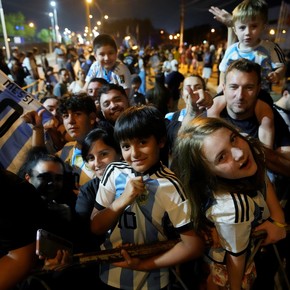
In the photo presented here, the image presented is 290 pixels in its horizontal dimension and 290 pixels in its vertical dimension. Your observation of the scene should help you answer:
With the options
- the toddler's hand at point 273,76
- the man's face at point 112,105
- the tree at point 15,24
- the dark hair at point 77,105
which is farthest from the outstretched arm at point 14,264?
the tree at point 15,24

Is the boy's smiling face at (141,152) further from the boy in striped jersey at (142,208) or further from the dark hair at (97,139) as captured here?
the dark hair at (97,139)

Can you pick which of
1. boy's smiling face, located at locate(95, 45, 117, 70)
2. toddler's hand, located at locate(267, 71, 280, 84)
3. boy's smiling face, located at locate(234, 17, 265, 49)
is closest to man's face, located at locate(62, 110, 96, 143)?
boy's smiling face, located at locate(95, 45, 117, 70)

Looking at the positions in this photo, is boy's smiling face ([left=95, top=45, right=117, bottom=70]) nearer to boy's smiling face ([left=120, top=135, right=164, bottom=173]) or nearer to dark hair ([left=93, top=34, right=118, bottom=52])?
dark hair ([left=93, top=34, right=118, bottom=52])

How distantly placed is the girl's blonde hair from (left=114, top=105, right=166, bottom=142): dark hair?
20 cm

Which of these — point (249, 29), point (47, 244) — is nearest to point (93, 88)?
point (249, 29)

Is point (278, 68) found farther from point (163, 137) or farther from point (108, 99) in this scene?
point (163, 137)

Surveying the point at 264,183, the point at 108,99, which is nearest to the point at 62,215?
the point at 264,183

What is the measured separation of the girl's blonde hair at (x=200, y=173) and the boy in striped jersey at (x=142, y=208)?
127 mm

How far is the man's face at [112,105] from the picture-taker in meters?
3.10

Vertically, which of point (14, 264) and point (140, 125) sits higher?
point (140, 125)

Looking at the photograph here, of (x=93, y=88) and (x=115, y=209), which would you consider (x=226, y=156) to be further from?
(x=93, y=88)

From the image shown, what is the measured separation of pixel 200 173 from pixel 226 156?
21 centimetres

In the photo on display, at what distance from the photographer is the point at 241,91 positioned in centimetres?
241

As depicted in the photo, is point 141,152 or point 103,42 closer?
point 141,152
